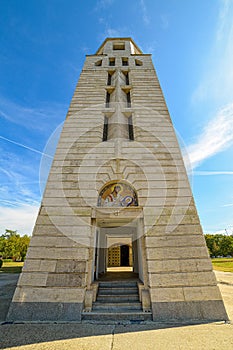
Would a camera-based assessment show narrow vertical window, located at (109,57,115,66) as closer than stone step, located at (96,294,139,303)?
No

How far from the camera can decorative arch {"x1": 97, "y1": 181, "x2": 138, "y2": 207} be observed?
726 centimetres

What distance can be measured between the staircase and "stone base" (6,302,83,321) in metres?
0.35

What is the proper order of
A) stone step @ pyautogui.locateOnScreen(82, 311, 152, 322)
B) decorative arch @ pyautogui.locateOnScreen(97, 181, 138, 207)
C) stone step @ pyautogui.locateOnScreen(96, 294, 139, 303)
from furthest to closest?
decorative arch @ pyautogui.locateOnScreen(97, 181, 138, 207)
stone step @ pyautogui.locateOnScreen(96, 294, 139, 303)
stone step @ pyautogui.locateOnScreen(82, 311, 152, 322)

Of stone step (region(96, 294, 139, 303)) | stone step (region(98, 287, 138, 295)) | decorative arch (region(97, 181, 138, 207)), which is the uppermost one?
decorative arch (region(97, 181, 138, 207))

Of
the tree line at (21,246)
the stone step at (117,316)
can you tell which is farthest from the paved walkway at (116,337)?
the tree line at (21,246)

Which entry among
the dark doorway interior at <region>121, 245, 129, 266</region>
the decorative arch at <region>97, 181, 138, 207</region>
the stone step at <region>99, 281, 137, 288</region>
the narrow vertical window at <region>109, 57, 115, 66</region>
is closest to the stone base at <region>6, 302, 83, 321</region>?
the stone step at <region>99, 281, 137, 288</region>

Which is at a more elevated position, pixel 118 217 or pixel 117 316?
pixel 118 217

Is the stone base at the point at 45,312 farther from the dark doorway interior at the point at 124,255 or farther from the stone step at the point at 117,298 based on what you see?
the dark doorway interior at the point at 124,255

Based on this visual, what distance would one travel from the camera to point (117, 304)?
18.2 feet

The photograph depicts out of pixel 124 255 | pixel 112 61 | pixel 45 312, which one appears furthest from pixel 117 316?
pixel 112 61

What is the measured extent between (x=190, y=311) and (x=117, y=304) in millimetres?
2451

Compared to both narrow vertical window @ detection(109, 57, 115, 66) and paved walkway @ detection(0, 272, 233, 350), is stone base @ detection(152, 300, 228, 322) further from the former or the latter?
narrow vertical window @ detection(109, 57, 115, 66)

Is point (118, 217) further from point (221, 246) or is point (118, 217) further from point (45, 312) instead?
point (221, 246)

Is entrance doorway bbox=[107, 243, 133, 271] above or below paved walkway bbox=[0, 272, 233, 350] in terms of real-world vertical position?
above
